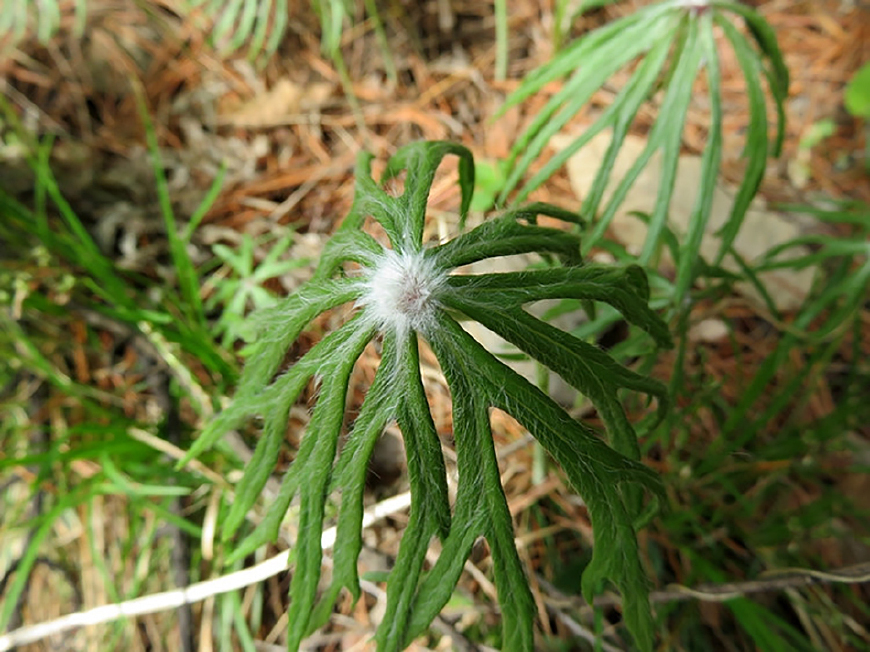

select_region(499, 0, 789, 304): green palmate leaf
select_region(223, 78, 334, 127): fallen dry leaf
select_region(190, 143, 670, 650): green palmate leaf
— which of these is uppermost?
select_region(223, 78, 334, 127): fallen dry leaf

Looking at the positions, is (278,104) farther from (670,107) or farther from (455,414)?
(455,414)

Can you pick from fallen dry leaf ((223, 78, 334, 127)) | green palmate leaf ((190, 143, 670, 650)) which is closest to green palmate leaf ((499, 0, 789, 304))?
green palmate leaf ((190, 143, 670, 650))

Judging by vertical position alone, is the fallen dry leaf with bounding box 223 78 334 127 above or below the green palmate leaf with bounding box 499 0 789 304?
above

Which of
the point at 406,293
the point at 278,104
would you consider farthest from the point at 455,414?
the point at 278,104

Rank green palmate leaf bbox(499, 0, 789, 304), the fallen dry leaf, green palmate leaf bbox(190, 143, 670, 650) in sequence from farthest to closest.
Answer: the fallen dry leaf → green palmate leaf bbox(499, 0, 789, 304) → green palmate leaf bbox(190, 143, 670, 650)

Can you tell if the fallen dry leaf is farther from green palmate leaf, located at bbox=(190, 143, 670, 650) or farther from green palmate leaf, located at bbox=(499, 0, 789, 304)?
green palmate leaf, located at bbox=(190, 143, 670, 650)

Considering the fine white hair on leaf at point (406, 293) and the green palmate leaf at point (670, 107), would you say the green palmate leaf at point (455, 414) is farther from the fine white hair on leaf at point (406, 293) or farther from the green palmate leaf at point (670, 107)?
the green palmate leaf at point (670, 107)

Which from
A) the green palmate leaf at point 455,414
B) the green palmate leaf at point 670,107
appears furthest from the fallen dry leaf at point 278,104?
the green palmate leaf at point 455,414

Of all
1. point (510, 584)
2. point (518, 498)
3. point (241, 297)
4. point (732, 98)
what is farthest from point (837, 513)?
point (241, 297)
